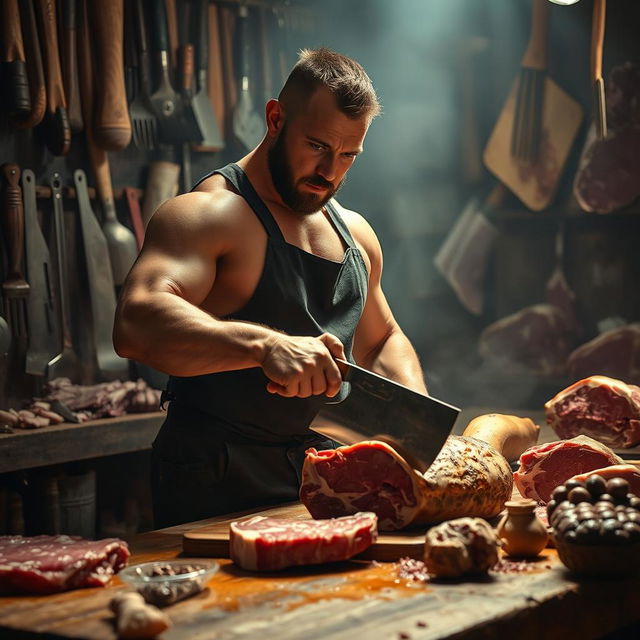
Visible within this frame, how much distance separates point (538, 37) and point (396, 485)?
159 inches

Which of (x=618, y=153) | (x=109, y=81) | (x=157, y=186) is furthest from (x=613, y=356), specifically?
(x=109, y=81)

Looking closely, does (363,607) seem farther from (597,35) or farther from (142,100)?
(142,100)

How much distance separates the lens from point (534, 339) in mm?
6262

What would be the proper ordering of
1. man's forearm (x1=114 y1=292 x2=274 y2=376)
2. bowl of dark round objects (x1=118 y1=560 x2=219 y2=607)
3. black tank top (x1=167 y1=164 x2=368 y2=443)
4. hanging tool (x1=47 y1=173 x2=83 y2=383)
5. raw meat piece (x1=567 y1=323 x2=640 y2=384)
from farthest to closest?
raw meat piece (x1=567 y1=323 x2=640 y2=384) < hanging tool (x1=47 y1=173 x2=83 y2=383) < black tank top (x1=167 y1=164 x2=368 y2=443) < man's forearm (x1=114 y1=292 x2=274 y2=376) < bowl of dark round objects (x1=118 y1=560 x2=219 y2=607)

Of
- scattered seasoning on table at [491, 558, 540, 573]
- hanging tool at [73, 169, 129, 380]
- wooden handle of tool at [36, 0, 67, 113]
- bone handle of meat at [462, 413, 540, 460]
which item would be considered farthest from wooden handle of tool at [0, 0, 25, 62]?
scattered seasoning on table at [491, 558, 540, 573]

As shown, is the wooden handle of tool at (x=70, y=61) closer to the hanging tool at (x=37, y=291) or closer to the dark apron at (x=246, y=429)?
the hanging tool at (x=37, y=291)

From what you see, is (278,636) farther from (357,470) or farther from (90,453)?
(90,453)

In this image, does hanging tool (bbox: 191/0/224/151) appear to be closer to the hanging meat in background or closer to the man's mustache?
the hanging meat in background

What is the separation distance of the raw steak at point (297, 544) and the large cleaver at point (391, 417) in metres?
0.32

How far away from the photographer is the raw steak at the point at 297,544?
252 cm

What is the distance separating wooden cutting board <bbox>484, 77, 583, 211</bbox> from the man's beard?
2936mm

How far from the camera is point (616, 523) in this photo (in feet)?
8.14

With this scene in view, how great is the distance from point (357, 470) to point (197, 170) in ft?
11.7

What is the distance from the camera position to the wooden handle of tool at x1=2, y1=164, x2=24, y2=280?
5.13 meters
